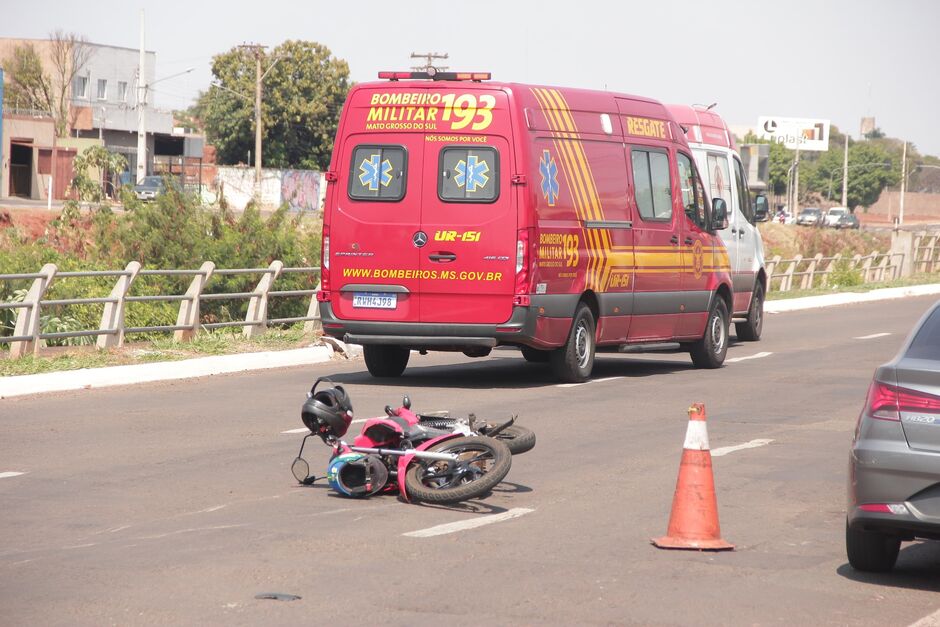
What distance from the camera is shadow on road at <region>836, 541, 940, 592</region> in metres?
7.10

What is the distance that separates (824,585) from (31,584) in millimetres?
3709

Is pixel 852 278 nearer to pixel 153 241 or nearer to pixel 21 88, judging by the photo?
pixel 153 241

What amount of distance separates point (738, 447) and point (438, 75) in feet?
19.1

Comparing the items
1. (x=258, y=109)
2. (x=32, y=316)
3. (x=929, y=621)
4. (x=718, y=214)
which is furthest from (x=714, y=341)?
(x=258, y=109)

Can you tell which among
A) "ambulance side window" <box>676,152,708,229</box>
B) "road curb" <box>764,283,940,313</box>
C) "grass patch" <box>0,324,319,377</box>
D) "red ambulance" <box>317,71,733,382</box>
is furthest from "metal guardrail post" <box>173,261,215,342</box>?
"road curb" <box>764,283,940,313</box>

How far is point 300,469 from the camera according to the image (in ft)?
31.0

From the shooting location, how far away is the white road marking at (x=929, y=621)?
625 centimetres

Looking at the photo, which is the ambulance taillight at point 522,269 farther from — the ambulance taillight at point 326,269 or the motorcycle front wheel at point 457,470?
the motorcycle front wheel at point 457,470


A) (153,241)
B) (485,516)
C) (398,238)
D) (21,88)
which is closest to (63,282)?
(153,241)

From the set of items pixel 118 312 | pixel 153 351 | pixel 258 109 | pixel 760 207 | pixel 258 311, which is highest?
pixel 258 109

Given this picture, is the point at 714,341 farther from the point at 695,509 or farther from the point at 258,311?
the point at 695,509

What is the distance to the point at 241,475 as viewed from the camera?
9.97 metres

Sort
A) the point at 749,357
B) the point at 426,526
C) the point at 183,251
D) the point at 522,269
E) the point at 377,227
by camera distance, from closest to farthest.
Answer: the point at 426,526, the point at 522,269, the point at 377,227, the point at 749,357, the point at 183,251

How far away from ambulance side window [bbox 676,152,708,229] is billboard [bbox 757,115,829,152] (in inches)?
4635
